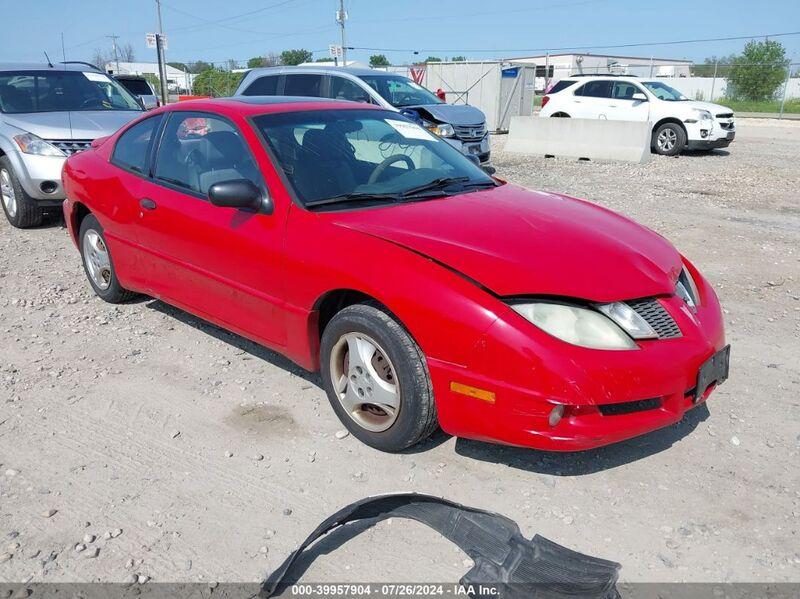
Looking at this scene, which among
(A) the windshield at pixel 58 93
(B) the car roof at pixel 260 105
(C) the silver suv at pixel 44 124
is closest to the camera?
(B) the car roof at pixel 260 105

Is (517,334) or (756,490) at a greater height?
(517,334)

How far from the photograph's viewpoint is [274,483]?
312 cm

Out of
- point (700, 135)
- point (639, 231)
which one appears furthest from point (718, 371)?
point (700, 135)

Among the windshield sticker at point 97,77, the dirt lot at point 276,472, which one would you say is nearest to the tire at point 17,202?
the windshield sticker at point 97,77

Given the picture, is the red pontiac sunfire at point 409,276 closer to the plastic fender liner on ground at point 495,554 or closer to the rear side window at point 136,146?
the rear side window at point 136,146

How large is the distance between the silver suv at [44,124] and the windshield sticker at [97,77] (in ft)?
0.06

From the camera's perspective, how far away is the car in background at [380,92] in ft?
38.1

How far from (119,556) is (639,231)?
289cm

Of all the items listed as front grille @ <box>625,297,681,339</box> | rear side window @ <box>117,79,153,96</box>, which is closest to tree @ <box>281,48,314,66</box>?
rear side window @ <box>117,79,153,96</box>

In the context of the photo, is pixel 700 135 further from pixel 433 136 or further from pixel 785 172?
pixel 433 136

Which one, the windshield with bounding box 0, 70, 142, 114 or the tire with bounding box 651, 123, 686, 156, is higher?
the windshield with bounding box 0, 70, 142, 114

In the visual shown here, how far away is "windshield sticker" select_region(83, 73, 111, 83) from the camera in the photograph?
8914 mm

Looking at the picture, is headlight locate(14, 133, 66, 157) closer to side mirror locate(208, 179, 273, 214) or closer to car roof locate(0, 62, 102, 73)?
car roof locate(0, 62, 102, 73)

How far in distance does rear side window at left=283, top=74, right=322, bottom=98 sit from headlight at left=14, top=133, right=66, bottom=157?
5449 mm
